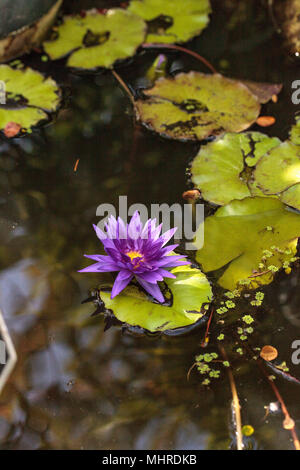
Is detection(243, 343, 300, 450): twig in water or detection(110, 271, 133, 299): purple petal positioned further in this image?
detection(110, 271, 133, 299): purple petal

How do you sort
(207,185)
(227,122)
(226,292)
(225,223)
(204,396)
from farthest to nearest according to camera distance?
(227,122) → (207,185) → (225,223) → (226,292) → (204,396)

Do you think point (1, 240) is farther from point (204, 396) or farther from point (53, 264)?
point (204, 396)

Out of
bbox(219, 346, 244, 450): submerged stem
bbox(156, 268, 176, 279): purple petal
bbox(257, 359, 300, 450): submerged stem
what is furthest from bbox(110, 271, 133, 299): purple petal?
bbox(257, 359, 300, 450): submerged stem

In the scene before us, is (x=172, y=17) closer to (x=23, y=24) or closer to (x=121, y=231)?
(x=23, y=24)

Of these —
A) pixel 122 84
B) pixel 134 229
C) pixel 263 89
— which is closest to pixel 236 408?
pixel 134 229

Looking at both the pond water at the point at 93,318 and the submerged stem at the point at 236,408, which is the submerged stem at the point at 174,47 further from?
the submerged stem at the point at 236,408

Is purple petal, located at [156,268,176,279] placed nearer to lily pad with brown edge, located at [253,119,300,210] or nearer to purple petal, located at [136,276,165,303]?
purple petal, located at [136,276,165,303]
